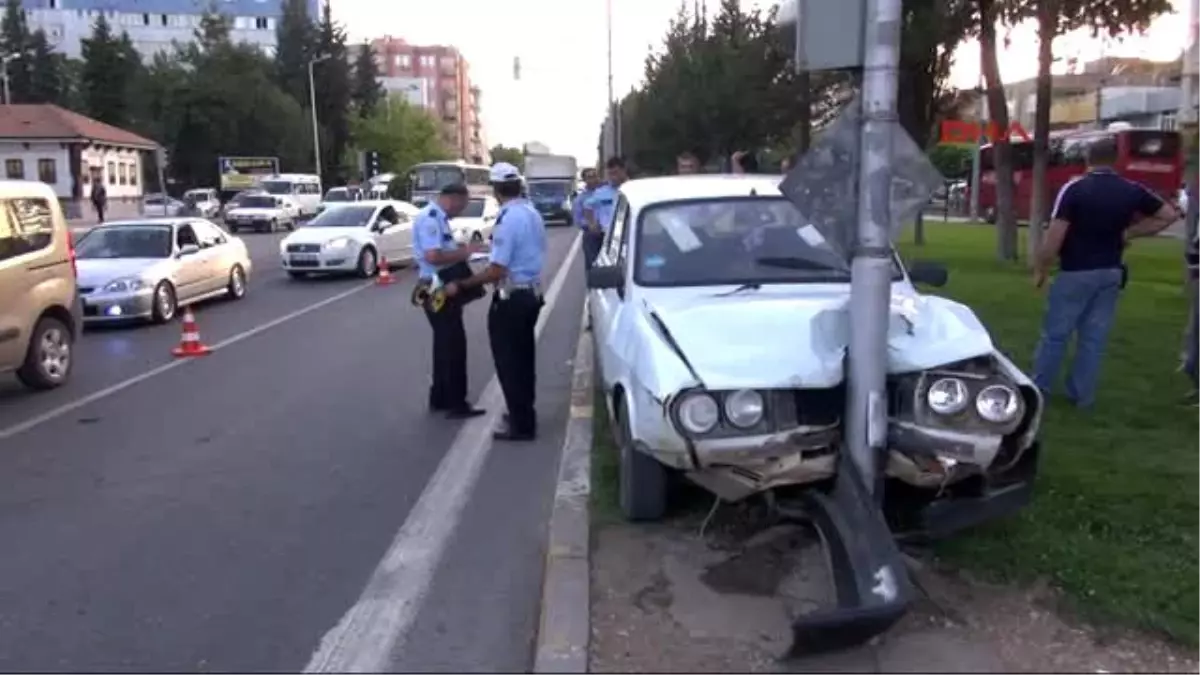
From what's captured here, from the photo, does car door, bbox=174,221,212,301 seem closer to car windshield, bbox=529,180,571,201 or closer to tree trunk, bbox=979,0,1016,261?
tree trunk, bbox=979,0,1016,261

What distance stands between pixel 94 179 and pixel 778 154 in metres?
42.1

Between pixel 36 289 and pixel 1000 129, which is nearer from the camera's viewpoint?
pixel 36 289

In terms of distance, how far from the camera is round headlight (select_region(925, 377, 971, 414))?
512 centimetres

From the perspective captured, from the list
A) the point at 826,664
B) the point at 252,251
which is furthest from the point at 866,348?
the point at 252,251

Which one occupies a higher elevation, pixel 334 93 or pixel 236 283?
pixel 334 93

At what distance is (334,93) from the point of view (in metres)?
106

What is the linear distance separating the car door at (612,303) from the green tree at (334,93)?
96.2 meters

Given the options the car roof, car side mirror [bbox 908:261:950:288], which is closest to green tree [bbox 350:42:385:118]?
the car roof

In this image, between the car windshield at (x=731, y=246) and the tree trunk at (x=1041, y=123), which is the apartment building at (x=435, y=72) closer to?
the tree trunk at (x=1041, y=123)

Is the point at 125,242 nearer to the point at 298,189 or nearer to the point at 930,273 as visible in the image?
the point at 930,273

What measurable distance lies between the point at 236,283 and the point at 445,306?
37.9 feet

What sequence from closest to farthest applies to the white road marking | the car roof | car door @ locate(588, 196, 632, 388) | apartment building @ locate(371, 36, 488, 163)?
the white road marking < car door @ locate(588, 196, 632, 388) < the car roof < apartment building @ locate(371, 36, 488, 163)

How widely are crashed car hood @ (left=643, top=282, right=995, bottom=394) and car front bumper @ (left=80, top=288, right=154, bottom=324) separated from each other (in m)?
11.6

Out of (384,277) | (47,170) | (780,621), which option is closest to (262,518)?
(780,621)
